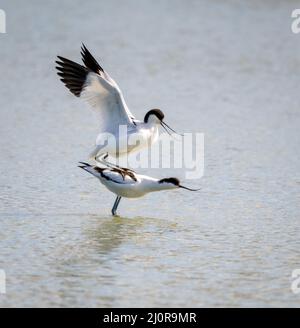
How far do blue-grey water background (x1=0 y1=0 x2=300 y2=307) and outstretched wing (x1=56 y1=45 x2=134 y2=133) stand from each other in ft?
2.07

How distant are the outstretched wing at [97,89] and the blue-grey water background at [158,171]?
632 millimetres

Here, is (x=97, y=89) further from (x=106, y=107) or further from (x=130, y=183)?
(x=130, y=183)

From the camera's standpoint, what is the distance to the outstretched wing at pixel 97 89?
8.48m

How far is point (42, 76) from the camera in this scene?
1336 cm

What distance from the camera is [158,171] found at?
9203 millimetres

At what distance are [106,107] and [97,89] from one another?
0.21m

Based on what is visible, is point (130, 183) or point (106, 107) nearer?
point (130, 183)

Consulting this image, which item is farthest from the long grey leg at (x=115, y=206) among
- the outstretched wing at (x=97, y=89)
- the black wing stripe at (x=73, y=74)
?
the black wing stripe at (x=73, y=74)

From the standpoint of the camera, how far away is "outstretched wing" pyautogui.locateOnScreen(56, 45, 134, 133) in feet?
27.8

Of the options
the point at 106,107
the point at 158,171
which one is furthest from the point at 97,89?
the point at 158,171

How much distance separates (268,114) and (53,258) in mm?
5605

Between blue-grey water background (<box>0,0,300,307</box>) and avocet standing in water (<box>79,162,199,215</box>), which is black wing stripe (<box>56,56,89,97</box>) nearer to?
blue-grey water background (<box>0,0,300,307</box>)

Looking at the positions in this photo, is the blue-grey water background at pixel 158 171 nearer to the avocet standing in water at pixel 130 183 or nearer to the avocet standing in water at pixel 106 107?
the avocet standing in water at pixel 130 183
